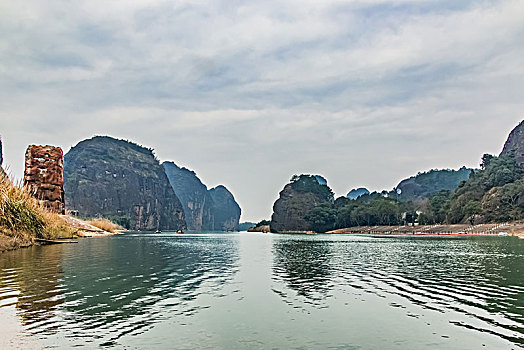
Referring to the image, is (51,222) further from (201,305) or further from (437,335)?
(437,335)

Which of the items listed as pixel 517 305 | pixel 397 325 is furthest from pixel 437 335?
pixel 517 305

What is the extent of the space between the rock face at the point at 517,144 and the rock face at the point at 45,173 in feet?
516

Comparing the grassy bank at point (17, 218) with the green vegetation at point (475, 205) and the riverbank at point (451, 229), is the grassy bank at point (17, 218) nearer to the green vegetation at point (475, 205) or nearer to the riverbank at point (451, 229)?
the riverbank at point (451, 229)

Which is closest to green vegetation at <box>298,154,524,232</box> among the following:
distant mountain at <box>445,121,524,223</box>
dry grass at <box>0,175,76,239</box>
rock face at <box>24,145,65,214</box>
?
distant mountain at <box>445,121,524,223</box>

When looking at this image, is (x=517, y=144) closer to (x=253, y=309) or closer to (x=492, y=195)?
(x=492, y=195)

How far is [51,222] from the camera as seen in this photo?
4316cm

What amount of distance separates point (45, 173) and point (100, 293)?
59816mm

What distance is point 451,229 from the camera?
134875mm

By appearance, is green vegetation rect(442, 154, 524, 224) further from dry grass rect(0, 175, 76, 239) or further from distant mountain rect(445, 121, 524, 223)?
dry grass rect(0, 175, 76, 239)

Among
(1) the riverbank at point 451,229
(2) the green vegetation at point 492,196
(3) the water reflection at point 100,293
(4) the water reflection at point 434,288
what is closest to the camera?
(3) the water reflection at point 100,293

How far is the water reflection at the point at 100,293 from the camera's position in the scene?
11438 millimetres

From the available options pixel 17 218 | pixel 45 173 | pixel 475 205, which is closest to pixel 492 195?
pixel 475 205

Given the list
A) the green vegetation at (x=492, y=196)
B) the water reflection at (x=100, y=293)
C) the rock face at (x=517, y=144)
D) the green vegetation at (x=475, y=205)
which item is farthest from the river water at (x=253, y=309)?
the rock face at (x=517, y=144)

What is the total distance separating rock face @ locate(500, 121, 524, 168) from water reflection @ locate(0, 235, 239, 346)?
17250 centimetres
